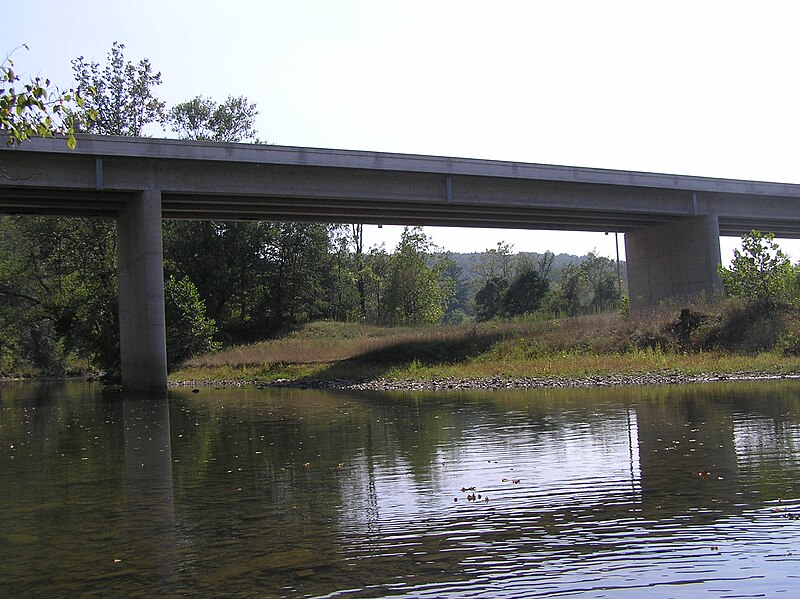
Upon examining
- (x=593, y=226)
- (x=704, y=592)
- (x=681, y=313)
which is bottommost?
(x=704, y=592)

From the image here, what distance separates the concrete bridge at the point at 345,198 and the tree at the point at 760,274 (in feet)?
30.0

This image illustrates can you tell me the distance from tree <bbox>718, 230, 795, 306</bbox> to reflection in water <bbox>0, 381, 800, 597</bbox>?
1944 centimetres

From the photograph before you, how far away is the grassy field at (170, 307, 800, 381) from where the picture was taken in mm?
29812

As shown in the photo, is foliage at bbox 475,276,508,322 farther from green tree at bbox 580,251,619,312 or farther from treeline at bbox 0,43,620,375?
green tree at bbox 580,251,619,312

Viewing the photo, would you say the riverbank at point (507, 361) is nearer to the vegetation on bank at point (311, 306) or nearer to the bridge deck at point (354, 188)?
the vegetation on bank at point (311, 306)

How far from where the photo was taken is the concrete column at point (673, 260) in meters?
47.5

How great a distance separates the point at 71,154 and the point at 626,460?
27005 mm

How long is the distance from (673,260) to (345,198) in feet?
72.0

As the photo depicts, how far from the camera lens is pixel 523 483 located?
9328mm

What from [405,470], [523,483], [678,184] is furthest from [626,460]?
[678,184]

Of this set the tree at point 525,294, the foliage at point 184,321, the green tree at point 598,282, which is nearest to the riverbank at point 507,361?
the foliage at point 184,321

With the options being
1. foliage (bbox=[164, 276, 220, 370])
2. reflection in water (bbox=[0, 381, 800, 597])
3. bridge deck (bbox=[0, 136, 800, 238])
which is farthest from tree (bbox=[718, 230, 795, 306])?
foliage (bbox=[164, 276, 220, 370])

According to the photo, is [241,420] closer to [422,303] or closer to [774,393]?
[774,393]

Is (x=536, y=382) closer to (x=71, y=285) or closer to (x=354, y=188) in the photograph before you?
(x=354, y=188)
